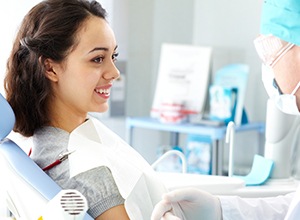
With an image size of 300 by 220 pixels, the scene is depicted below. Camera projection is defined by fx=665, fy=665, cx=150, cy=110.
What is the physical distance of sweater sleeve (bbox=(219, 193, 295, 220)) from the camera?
1789 mm

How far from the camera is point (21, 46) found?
1.84 meters

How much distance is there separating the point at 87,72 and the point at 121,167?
0.28 m

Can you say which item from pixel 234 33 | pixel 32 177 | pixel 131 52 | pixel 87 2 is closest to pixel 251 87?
pixel 234 33

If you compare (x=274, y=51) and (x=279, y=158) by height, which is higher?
(x=274, y=51)

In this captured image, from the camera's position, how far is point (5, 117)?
5.43 feet

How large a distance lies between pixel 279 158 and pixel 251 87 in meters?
1.74

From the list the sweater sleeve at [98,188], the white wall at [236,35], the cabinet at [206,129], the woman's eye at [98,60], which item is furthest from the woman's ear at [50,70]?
the white wall at [236,35]

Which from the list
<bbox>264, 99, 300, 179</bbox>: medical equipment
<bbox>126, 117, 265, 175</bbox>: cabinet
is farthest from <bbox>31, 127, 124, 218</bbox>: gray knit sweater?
<bbox>126, 117, 265, 175</bbox>: cabinet

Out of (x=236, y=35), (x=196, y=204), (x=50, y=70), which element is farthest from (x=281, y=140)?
(x=236, y=35)

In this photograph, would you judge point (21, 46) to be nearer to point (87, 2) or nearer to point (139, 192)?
point (87, 2)

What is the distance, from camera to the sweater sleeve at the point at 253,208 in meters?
1.79

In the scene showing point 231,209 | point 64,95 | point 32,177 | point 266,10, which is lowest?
point 231,209

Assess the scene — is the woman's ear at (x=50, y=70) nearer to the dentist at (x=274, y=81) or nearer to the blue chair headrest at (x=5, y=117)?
the blue chair headrest at (x=5, y=117)

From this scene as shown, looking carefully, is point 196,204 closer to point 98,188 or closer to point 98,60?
point 98,188
